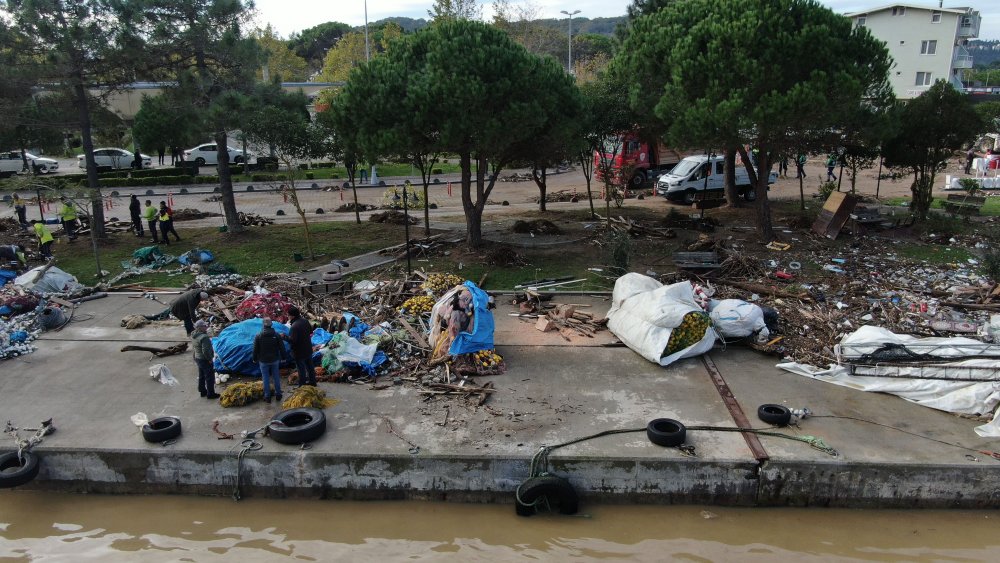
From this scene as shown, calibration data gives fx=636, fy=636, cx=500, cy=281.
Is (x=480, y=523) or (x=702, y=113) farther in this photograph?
(x=702, y=113)

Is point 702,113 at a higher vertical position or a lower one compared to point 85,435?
higher

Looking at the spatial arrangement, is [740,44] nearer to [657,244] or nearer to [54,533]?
[657,244]

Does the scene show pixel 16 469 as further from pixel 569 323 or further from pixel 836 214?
pixel 836 214

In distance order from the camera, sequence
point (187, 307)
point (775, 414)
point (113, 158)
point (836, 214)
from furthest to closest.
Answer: point (113, 158)
point (836, 214)
point (187, 307)
point (775, 414)

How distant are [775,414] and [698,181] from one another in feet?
60.3

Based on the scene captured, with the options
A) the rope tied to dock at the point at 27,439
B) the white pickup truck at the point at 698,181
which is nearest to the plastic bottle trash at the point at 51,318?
the rope tied to dock at the point at 27,439

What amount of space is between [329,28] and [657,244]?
115 metres

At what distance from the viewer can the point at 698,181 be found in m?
25.8

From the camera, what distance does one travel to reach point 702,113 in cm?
1586

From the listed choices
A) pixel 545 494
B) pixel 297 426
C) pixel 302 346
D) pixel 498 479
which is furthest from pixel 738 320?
pixel 297 426

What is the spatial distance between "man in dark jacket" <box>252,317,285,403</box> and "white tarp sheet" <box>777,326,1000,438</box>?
820 cm

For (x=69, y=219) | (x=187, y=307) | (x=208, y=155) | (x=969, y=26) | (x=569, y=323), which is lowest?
(x=569, y=323)

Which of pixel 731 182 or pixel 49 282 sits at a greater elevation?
pixel 731 182

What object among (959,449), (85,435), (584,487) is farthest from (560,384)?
(85,435)
